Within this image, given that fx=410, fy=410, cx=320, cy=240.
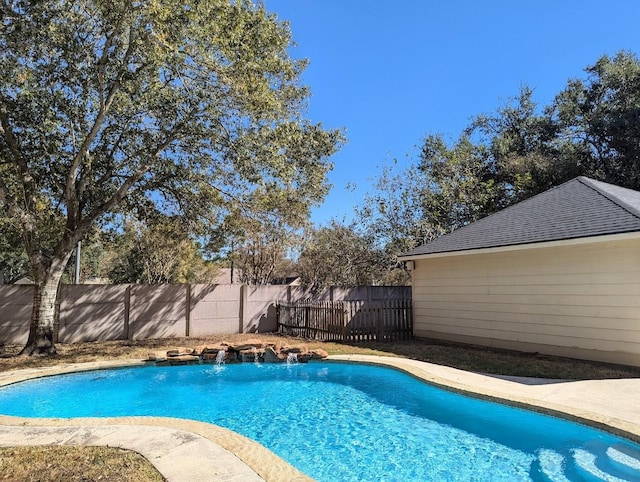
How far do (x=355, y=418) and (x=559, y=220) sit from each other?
23.4ft

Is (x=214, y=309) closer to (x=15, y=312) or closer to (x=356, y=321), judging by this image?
(x=356, y=321)

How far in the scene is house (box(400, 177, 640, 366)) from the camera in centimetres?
813

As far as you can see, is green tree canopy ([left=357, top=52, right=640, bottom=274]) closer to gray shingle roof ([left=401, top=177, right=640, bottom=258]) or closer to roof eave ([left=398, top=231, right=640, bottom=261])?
gray shingle roof ([left=401, top=177, right=640, bottom=258])

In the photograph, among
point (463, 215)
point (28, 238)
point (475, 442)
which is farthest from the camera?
point (463, 215)

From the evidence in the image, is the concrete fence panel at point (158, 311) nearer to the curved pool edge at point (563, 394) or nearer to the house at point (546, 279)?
the house at point (546, 279)

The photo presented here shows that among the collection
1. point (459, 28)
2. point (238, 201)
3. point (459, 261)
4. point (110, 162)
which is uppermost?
point (459, 28)

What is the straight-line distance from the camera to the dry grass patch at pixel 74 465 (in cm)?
357

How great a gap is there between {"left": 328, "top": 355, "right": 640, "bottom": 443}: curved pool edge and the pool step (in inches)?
13.1

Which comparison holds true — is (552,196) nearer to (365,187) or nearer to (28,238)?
(365,187)

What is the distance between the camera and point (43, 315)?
33.9 ft

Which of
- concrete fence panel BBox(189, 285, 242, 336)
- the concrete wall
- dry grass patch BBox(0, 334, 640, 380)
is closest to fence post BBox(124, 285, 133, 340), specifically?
the concrete wall

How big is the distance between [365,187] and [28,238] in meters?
14.9

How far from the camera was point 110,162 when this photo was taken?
1160 centimetres

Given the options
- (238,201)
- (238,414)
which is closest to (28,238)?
(238,201)
